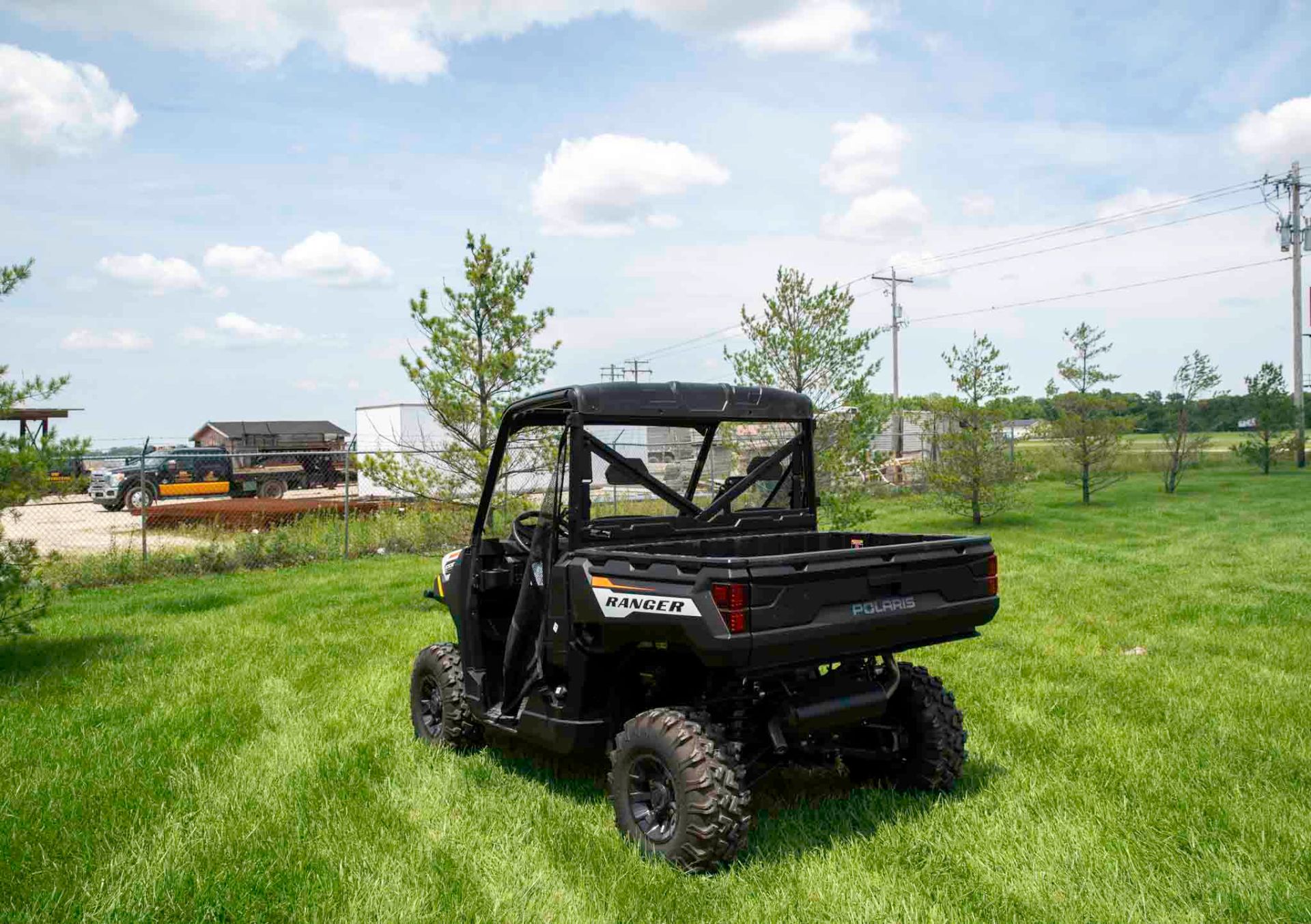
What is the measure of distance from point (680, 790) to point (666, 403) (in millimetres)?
1915

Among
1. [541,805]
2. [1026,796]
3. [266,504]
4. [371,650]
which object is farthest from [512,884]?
[266,504]

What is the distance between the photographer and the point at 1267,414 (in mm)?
33188

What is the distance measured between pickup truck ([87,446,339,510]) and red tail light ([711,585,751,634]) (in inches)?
916

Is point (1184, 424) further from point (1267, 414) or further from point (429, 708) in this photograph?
point (429, 708)

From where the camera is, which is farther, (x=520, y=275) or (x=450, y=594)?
(x=520, y=275)

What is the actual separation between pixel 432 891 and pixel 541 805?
1.07m

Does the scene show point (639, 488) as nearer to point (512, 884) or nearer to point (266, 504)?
point (512, 884)

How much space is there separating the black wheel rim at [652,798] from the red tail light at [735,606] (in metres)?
0.76

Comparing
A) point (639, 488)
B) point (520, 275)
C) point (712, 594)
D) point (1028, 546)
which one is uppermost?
point (520, 275)

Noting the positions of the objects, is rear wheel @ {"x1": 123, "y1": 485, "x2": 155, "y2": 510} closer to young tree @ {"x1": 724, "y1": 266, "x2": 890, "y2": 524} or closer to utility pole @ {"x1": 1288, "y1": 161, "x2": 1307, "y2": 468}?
young tree @ {"x1": 724, "y1": 266, "x2": 890, "y2": 524}

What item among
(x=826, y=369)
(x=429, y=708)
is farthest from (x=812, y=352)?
(x=429, y=708)

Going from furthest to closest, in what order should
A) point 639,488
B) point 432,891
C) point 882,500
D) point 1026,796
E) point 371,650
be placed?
point 882,500, point 371,650, point 639,488, point 1026,796, point 432,891

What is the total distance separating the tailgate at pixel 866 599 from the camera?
4301 mm

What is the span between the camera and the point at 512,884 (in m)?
4.28
